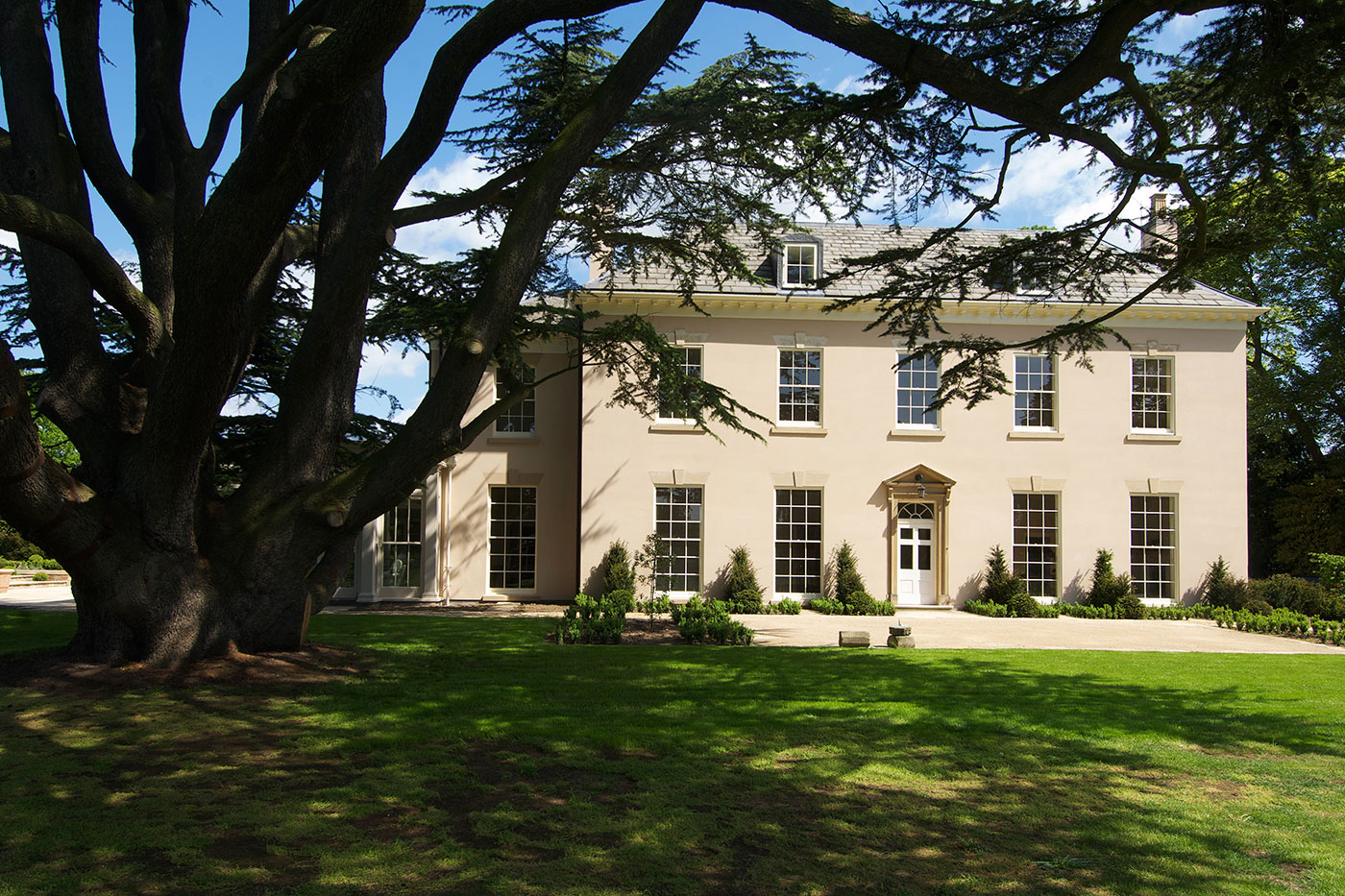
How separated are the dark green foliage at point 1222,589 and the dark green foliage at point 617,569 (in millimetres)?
13710

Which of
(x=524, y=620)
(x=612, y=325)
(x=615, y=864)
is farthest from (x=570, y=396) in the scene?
(x=615, y=864)

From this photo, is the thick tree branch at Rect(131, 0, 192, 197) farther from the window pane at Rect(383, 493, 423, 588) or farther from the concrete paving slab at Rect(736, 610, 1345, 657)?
the window pane at Rect(383, 493, 423, 588)

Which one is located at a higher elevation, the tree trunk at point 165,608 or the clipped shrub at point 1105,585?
the tree trunk at point 165,608

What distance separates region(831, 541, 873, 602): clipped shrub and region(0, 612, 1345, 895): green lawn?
34.6ft

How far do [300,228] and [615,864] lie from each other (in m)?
8.51

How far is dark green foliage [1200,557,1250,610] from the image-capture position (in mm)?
20547

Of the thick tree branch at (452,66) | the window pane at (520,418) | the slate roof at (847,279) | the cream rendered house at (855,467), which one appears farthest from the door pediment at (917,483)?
the thick tree branch at (452,66)

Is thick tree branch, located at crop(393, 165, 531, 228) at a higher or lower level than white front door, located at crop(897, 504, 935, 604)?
higher

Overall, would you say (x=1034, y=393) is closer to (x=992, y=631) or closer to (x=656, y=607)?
(x=992, y=631)

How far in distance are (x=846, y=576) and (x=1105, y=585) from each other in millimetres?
6166

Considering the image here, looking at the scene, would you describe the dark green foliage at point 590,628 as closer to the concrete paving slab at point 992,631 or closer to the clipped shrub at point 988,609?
the concrete paving slab at point 992,631

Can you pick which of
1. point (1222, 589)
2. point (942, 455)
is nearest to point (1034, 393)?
point (942, 455)

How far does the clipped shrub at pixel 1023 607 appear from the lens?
19891 mm

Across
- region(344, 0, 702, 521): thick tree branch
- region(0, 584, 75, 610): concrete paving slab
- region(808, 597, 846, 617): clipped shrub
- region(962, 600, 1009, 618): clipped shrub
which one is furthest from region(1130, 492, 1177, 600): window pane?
region(0, 584, 75, 610): concrete paving slab
